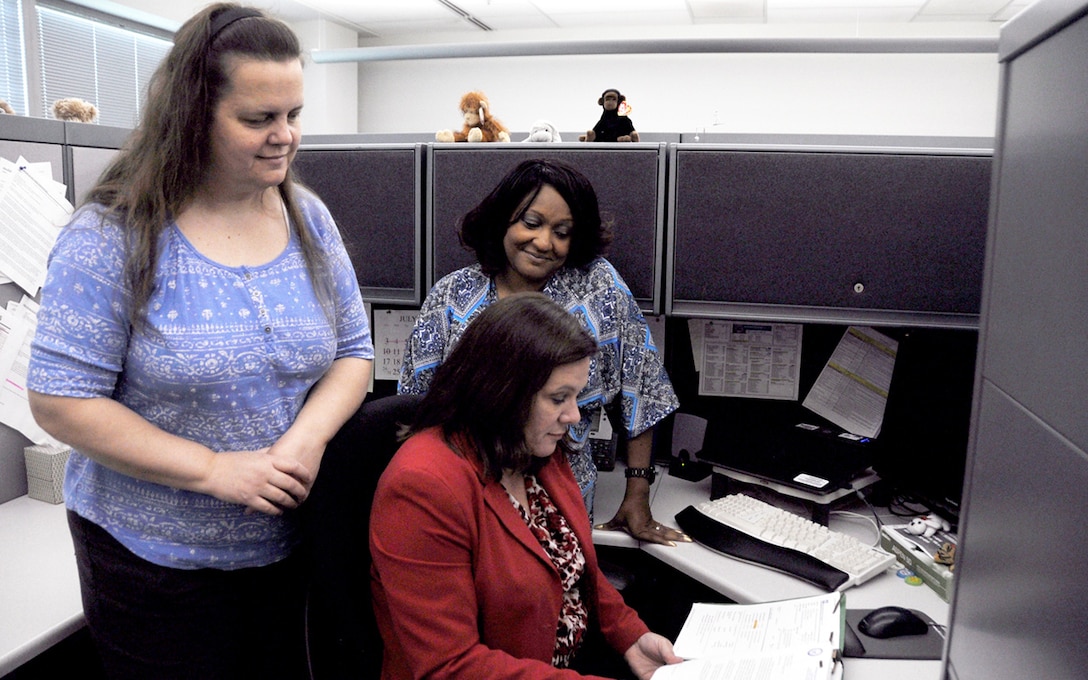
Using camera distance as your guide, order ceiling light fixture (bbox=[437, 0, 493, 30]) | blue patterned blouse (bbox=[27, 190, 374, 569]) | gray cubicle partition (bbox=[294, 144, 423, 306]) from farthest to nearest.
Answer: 1. ceiling light fixture (bbox=[437, 0, 493, 30])
2. gray cubicle partition (bbox=[294, 144, 423, 306])
3. blue patterned blouse (bbox=[27, 190, 374, 569])

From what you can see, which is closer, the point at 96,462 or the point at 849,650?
the point at 96,462

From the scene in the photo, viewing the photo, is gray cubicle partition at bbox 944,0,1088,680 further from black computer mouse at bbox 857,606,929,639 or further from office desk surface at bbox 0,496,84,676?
office desk surface at bbox 0,496,84,676

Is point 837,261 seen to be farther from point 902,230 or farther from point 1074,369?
point 1074,369

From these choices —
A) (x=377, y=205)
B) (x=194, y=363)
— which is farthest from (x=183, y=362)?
(x=377, y=205)

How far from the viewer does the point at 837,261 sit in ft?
4.88

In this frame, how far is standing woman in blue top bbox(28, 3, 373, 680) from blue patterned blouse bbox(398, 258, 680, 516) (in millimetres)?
433

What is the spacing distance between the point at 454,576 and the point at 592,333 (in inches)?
23.2

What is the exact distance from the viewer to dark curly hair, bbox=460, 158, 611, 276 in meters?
1.42

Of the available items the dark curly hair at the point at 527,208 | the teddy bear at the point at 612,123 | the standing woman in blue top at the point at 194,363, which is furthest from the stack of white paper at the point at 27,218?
the teddy bear at the point at 612,123

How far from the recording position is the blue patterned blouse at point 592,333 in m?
1.46

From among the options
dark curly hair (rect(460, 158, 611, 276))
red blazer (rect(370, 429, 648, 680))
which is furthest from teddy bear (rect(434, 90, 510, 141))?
red blazer (rect(370, 429, 648, 680))

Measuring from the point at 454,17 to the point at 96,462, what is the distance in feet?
19.1

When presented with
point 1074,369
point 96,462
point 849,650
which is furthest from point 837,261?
point 96,462

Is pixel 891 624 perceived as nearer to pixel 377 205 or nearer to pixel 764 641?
pixel 764 641
